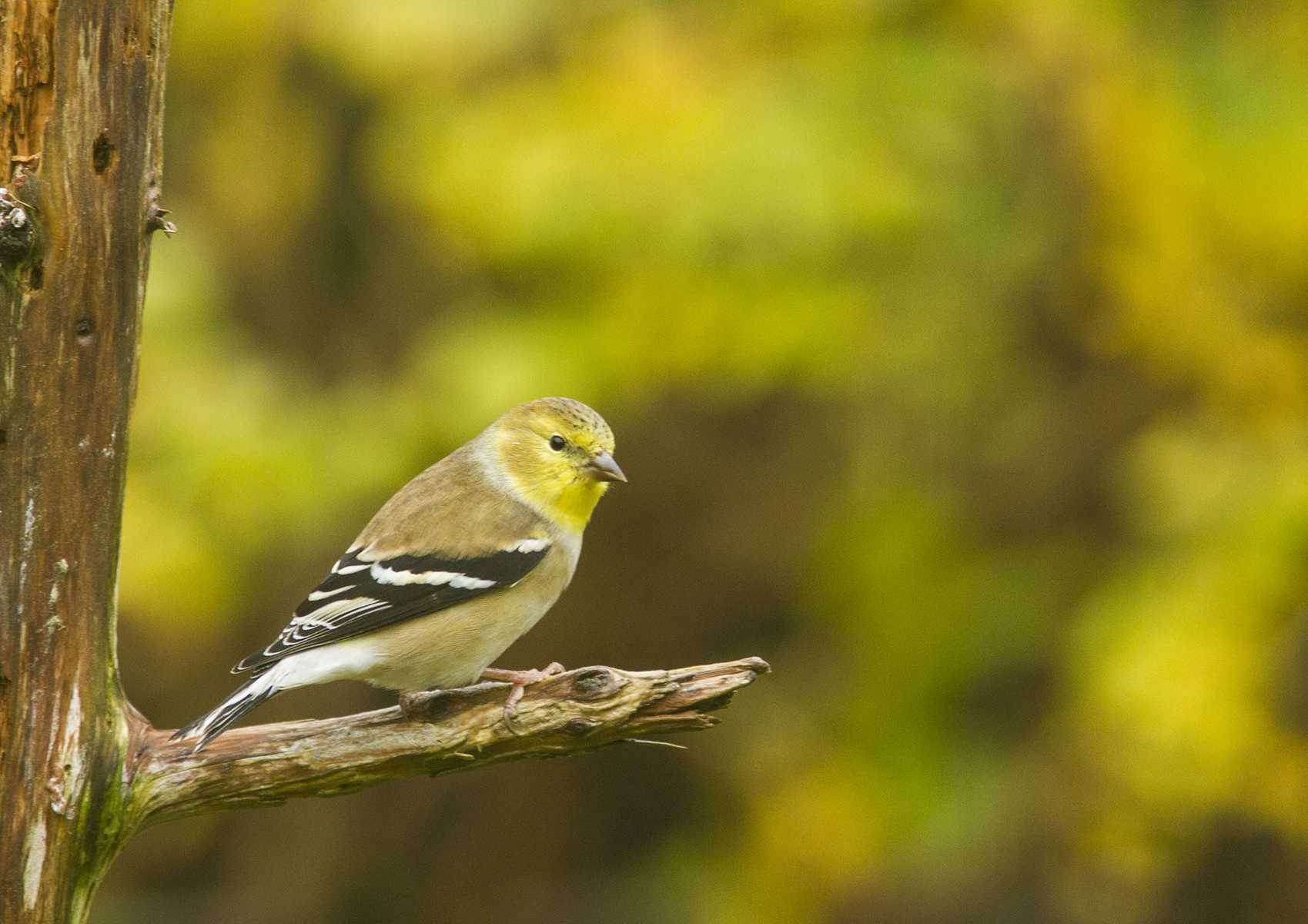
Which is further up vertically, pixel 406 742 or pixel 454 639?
pixel 454 639

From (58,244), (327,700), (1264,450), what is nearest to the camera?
(58,244)

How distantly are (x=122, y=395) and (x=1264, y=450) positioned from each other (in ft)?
18.5

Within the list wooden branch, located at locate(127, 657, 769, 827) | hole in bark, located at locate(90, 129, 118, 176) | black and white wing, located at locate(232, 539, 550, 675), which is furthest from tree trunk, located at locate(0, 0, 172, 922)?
black and white wing, located at locate(232, 539, 550, 675)

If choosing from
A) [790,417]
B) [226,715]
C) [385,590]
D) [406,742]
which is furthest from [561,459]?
[790,417]

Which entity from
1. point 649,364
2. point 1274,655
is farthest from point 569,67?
point 1274,655

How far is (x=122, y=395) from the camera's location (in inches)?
119

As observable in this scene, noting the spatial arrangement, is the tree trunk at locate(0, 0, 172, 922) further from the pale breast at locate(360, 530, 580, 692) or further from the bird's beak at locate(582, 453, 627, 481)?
the bird's beak at locate(582, 453, 627, 481)

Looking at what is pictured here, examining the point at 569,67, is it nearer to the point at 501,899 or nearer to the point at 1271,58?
the point at 1271,58

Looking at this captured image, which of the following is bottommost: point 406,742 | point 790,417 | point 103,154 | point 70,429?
point 406,742

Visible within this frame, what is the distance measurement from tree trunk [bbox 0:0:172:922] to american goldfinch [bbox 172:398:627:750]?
415mm

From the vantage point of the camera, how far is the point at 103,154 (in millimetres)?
2928

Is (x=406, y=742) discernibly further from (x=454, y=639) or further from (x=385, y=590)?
(x=385, y=590)

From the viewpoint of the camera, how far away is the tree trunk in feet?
9.41

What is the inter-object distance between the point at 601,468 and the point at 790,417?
4.20 metres
